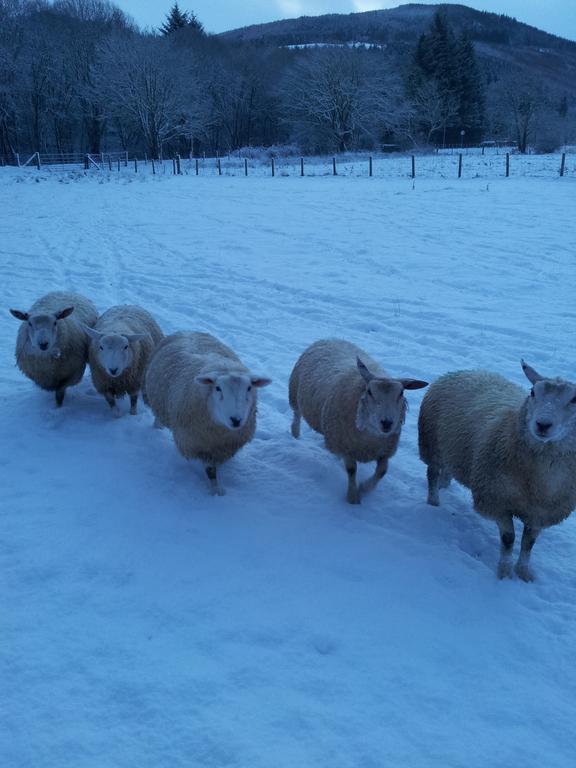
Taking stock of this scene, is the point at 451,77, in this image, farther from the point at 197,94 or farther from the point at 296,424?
the point at 296,424

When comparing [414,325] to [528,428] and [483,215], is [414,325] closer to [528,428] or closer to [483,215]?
[528,428]

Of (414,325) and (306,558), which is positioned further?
(414,325)

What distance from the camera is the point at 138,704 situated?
251 centimetres

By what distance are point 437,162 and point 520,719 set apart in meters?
35.2

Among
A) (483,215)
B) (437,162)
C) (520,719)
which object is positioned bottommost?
(520,719)

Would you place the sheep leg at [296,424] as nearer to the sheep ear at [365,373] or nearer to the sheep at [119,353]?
the sheep ear at [365,373]

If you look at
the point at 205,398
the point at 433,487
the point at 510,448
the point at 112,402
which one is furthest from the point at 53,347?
the point at 510,448

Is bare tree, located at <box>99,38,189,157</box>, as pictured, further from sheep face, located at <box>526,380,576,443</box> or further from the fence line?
sheep face, located at <box>526,380,576,443</box>

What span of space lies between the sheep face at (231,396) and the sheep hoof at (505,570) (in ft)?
6.42

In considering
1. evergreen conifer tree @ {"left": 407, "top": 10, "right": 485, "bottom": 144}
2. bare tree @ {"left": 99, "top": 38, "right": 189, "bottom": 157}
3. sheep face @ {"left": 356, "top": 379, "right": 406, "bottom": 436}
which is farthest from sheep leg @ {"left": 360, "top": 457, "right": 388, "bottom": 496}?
evergreen conifer tree @ {"left": 407, "top": 10, "right": 485, "bottom": 144}

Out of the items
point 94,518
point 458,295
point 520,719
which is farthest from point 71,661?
point 458,295

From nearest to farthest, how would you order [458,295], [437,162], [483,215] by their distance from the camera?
[458,295] < [483,215] < [437,162]

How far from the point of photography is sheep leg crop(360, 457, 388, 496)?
4.23 meters

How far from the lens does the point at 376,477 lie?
168 inches
